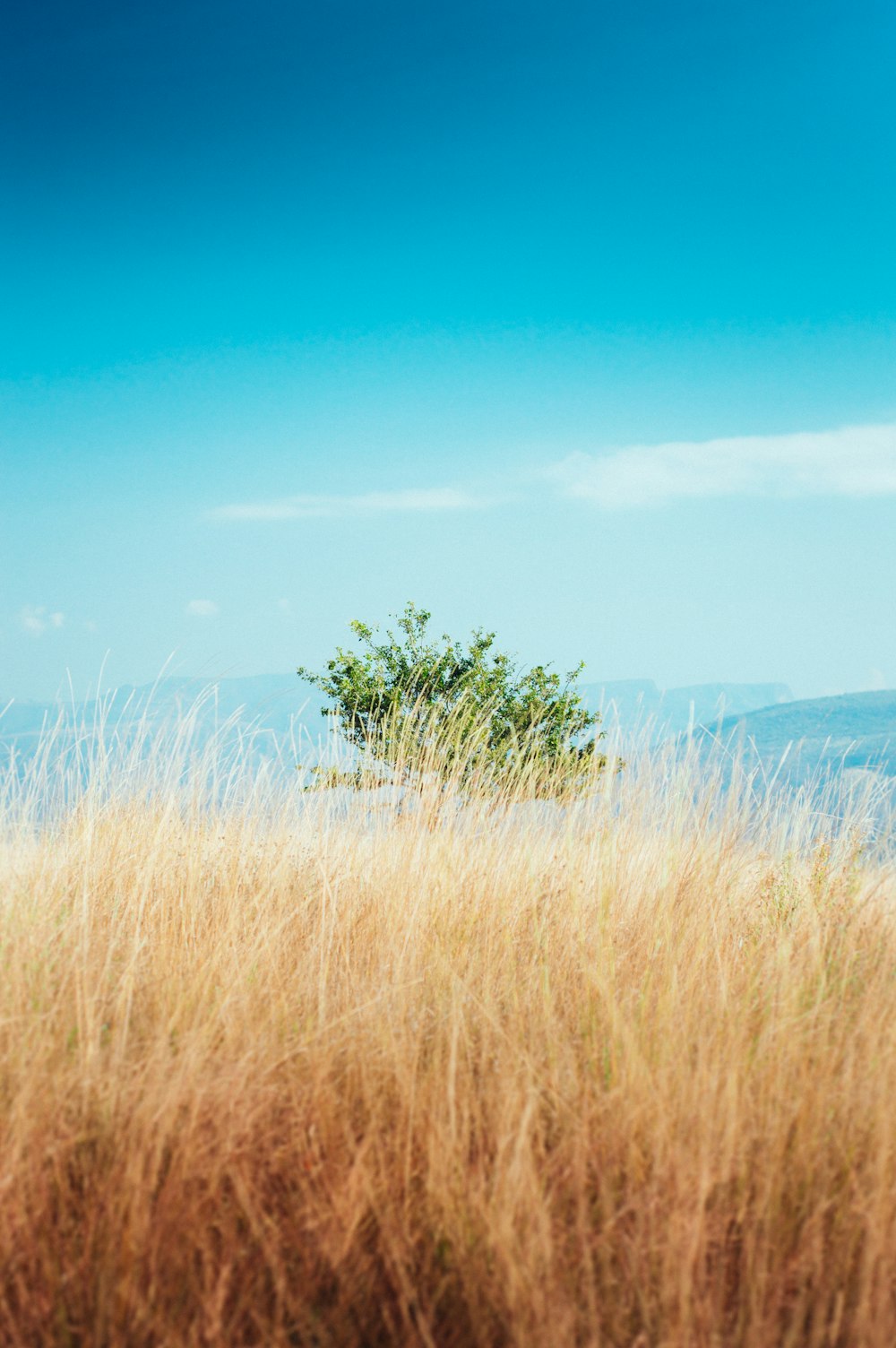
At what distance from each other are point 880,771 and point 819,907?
62.1 inches

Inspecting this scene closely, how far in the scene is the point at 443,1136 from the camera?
1718 mm

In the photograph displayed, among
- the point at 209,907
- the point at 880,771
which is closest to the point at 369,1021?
the point at 209,907

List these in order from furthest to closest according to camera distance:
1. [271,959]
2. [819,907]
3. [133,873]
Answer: [133,873] → [819,907] → [271,959]

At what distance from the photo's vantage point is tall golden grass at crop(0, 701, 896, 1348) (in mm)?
1519

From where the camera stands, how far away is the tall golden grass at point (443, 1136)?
152cm

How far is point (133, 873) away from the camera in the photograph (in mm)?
4023

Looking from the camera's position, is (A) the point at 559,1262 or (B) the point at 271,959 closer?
(A) the point at 559,1262

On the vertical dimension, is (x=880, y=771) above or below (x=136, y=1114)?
above

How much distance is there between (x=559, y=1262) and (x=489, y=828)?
306cm

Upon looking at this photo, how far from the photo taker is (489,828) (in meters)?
4.65

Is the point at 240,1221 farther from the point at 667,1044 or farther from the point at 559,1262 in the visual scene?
A: the point at 667,1044

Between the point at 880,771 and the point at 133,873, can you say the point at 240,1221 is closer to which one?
the point at 133,873

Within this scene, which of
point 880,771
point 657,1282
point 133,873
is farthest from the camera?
point 880,771

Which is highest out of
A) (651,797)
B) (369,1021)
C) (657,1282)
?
(651,797)
